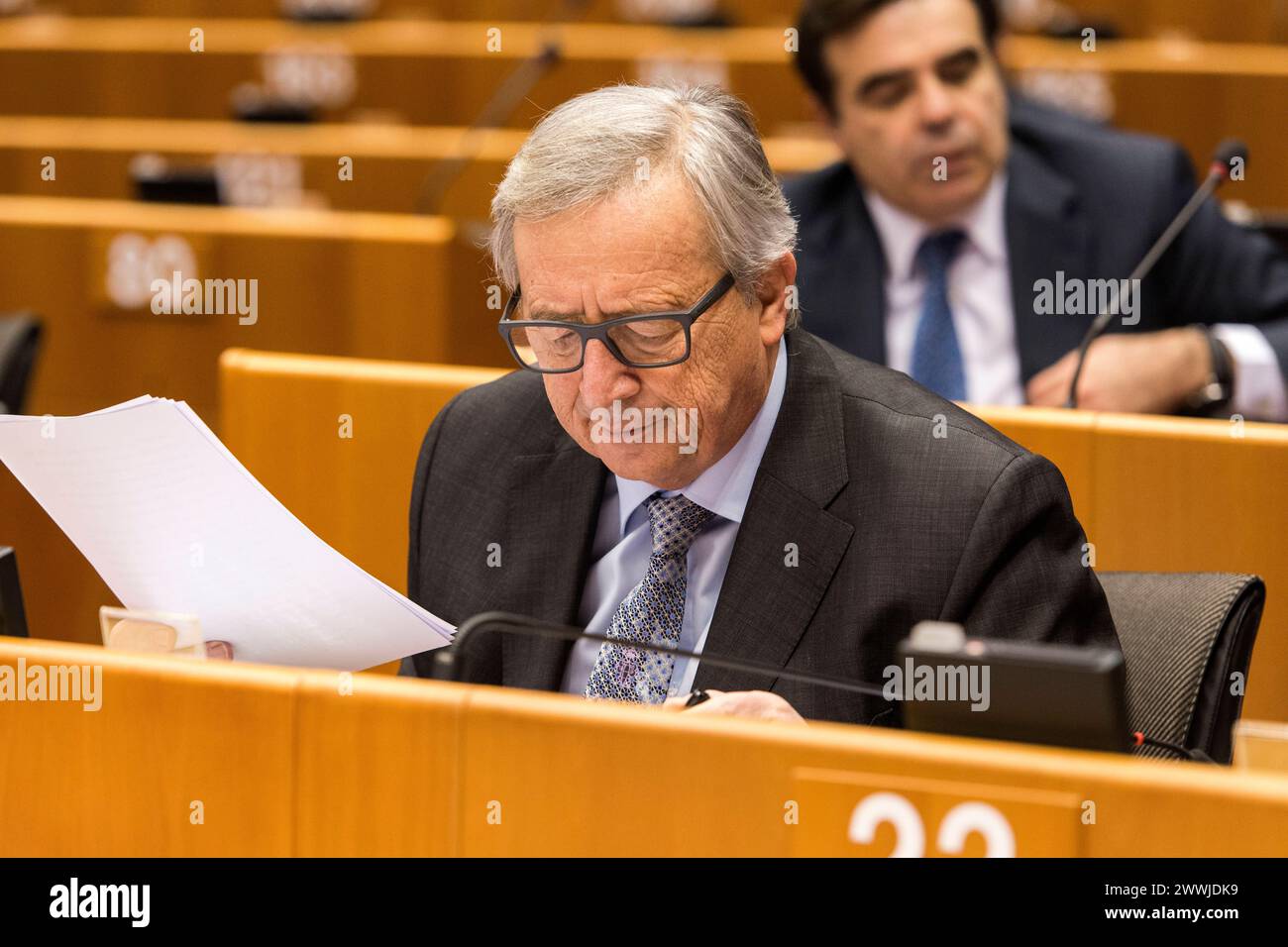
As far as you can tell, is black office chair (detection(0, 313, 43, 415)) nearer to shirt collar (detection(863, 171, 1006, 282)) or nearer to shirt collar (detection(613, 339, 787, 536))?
shirt collar (detection(863, 171, 1006, 282))

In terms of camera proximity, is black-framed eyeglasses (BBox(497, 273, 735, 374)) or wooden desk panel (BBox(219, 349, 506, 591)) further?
wooden desk panel (BBox(219, 349, 506, 591))

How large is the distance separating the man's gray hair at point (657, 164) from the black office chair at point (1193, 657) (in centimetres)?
55

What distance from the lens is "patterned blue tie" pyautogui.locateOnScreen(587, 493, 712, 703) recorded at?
5.14ft

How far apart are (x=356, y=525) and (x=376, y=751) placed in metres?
1.38

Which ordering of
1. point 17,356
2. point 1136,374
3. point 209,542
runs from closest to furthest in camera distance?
point 209,542, point 1136,374, point 17,356

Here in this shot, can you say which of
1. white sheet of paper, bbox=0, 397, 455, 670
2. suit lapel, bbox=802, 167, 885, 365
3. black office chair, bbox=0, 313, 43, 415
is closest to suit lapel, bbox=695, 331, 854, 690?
white sheet of paper, bbox=0, 397, 455, 670

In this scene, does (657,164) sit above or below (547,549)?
above

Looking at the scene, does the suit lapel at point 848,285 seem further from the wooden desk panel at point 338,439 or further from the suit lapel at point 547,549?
the suit lapel at point 547,549

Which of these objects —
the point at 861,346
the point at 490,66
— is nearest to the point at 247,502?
the point at 861,346

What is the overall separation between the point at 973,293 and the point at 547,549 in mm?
1362

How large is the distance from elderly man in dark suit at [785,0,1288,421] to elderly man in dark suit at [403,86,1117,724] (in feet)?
3.64

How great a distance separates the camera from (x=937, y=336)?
9.05 feet

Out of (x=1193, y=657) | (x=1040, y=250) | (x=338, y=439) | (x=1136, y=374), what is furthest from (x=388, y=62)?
(x=1193, y=657)

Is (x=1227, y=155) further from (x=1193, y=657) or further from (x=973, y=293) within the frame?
(x=1193, y=657)
